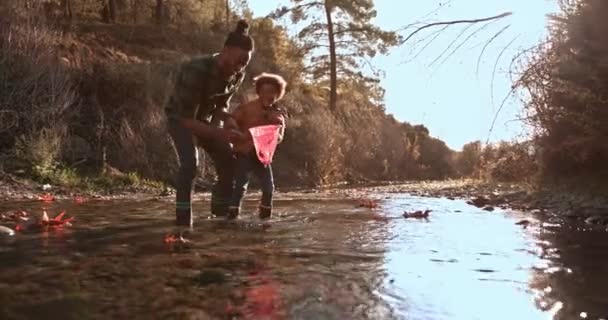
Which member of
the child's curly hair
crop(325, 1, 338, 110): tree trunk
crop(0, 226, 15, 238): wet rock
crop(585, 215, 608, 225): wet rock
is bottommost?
crop(0, 226, 15, 238): wet rock

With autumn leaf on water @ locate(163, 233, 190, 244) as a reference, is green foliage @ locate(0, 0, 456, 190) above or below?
above

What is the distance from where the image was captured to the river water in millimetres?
3598

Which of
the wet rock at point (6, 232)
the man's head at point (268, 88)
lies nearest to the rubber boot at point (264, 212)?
the man's head at point (268, 88)

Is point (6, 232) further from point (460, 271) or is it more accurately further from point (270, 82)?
point (460, 271)

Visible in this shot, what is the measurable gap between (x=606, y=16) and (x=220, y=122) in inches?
234

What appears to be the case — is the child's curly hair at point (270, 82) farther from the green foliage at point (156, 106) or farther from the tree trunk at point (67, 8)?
the tree trunk at point (67, 8)

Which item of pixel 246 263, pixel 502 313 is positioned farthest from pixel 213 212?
pixel 502 313

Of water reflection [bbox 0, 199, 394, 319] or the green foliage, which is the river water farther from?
the green foliage

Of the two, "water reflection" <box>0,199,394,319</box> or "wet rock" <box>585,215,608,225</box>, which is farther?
"wet rock" <box>585,215,608,225</box>

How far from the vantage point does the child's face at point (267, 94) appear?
7941 mm

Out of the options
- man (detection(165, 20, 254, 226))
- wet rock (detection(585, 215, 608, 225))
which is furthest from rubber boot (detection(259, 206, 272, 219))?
wet rock (detection(585, 215, 608, 225))

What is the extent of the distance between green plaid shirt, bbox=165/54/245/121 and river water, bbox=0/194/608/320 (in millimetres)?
1315

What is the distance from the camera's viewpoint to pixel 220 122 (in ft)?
26.3

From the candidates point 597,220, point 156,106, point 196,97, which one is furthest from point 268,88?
point 156,106
